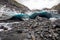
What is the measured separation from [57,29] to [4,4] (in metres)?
5.28

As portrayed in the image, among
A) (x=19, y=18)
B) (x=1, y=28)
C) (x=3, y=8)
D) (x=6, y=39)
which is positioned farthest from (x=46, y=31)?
(x=3, y=8)

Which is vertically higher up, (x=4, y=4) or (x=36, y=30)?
(x=4, y=4)

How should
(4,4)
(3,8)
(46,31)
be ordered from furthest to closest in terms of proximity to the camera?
1. (4,4)
2. (3,8)
3. (46,31)

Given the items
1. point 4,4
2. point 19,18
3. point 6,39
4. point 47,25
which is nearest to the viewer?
point 6,39

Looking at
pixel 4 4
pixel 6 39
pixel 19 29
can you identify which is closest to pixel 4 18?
pixel 19 29

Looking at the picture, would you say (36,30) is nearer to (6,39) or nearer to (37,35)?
(37,35)

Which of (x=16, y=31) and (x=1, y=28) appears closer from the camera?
(x=16, y=31)

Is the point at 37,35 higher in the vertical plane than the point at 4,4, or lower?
lower

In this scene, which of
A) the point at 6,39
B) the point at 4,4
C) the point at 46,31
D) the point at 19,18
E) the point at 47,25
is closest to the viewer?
the point at 6,39

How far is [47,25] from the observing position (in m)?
3.75

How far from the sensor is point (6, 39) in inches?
127

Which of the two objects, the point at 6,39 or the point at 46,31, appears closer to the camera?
the point at 6,39

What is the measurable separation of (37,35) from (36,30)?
7.6 inches

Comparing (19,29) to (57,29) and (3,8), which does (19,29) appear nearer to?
(57,29)
